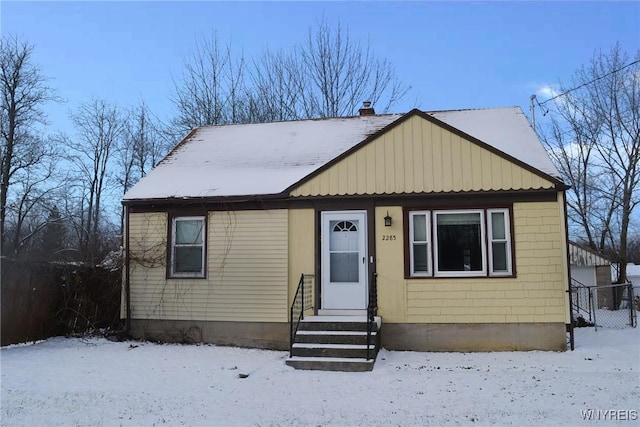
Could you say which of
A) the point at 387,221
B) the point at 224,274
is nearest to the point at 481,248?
the point at 387,221

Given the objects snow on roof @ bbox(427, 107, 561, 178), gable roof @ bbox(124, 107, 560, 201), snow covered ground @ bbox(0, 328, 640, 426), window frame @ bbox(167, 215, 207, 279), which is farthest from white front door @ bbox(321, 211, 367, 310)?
snow on roof @ bbox(427, 107, 561, 178)

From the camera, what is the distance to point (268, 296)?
34.9ft

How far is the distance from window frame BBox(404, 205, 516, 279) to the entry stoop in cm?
141

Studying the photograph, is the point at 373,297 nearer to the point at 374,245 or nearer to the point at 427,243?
the point at 374,245

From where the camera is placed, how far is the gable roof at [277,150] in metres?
11.1

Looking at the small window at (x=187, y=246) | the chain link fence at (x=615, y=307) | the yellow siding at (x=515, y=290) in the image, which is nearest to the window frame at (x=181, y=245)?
the small window at (x=187, y=246)

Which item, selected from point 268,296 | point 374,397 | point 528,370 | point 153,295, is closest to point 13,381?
point 153,295

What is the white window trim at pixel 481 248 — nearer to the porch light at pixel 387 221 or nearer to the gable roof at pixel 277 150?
the porch light at pixel 387 221

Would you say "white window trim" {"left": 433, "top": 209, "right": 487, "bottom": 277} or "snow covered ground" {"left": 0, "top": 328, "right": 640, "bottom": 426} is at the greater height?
"white window trim" {"left": 433, "top": 209, "right": 487, "bottom": 277}

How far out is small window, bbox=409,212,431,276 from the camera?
401 inches

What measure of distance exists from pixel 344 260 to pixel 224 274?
257 centimetres

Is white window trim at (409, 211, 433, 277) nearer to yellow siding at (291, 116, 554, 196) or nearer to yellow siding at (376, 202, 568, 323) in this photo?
yellow siding at (376, 202, 568, 323)

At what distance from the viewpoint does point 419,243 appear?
10.2 metres

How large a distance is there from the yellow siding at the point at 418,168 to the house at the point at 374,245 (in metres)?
0.02
